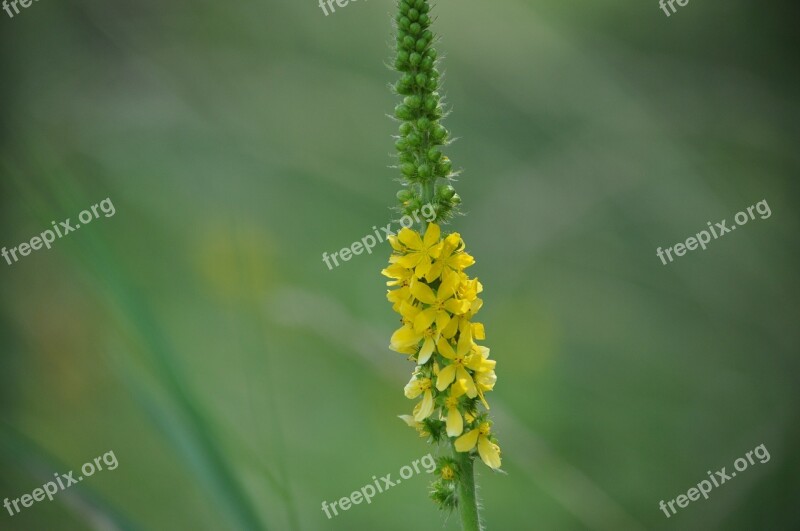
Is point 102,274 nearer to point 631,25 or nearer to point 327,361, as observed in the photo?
point 327,361

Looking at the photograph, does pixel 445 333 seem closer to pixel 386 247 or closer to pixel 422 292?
pixel 422 292

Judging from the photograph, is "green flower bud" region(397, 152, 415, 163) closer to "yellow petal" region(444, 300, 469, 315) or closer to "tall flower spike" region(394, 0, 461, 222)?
"tall flower spike" region(394, 0, 461, 222)

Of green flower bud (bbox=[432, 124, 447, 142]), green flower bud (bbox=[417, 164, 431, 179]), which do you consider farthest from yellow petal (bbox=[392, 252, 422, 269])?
green flower bud (bbox=[432, 124, 447, 142])

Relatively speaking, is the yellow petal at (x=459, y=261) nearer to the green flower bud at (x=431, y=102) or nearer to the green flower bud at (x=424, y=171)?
the green flower bud at (x=424, y=171)

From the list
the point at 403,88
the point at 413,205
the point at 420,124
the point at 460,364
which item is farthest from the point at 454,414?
the point at 403,88

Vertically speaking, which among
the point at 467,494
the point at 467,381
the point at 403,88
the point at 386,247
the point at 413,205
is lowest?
the point at 467,494

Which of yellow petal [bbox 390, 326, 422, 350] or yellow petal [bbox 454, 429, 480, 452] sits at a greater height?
yellow petal [bbox 390, 326, 422, 350]
